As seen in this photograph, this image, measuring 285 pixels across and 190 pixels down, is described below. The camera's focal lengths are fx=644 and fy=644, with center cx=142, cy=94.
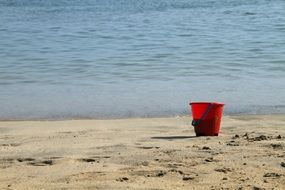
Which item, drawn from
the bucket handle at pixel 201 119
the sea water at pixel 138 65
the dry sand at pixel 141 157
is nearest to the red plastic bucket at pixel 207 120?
the bucket handle at pixel 201 119

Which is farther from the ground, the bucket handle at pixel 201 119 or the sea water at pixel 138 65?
the bucket handle at pixel 201 119

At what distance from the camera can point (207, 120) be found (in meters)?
6.13

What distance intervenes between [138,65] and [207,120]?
6.52 meters

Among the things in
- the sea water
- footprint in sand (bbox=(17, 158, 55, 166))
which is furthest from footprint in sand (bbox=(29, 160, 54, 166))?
the sea water

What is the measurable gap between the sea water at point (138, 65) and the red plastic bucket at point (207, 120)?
1669 mm

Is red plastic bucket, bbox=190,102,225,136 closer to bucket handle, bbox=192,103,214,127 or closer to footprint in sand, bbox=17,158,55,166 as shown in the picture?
bucket handle, bbox=192,103,214,127

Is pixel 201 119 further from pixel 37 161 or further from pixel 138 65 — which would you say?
pixel 138 65

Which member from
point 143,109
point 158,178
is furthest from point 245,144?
point 143,109

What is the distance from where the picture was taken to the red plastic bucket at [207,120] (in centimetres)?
619

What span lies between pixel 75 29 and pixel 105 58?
8.07 metres

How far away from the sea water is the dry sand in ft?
4.59

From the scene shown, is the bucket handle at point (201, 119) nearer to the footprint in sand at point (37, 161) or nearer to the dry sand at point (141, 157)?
the dry sand at point (141, 157)

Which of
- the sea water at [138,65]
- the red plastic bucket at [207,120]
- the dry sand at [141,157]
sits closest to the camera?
the dry sand at [141,157]

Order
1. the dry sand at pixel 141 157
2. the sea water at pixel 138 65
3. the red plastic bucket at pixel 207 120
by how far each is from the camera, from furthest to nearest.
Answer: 1. the sea water at pixel 138 65
2. the red plastic bucket at pixel 207 120
3. the dry sand at pixel 141 157
